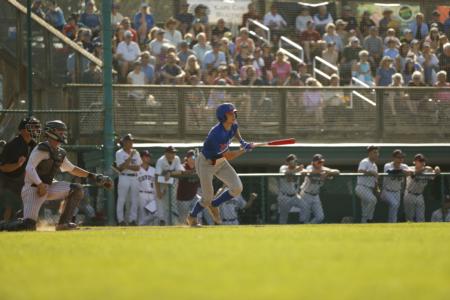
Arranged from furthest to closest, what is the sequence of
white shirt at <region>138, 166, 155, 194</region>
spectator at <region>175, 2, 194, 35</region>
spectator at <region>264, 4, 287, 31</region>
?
spectator at <region>264, 4, 287, 31</region> → spectator at <region>175, 2, 194, 35</region> → white shirt at <region>138, 166, 155, 194</region>

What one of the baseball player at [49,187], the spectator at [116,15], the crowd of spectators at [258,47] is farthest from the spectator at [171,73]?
the baseball player at [49,187]

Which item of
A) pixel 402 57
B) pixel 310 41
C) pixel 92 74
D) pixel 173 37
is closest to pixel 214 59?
pixel 173 37

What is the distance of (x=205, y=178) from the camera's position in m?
16.5

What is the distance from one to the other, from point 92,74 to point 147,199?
2772 mm

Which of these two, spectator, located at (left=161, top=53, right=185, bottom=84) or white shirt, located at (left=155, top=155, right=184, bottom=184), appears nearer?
white shirt, located at (left=155, top=155, right=184, bottom=184)

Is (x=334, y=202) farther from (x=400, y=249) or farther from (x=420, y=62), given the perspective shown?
(x=400, y=249)

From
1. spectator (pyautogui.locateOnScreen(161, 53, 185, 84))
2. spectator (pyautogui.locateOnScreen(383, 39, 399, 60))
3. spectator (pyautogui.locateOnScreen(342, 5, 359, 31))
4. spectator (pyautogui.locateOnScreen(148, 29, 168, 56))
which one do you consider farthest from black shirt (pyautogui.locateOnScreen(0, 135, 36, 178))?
spectator (pyautogui.locateOnScreen(342, 5, 359, 31))

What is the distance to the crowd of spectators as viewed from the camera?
2283 centimetres

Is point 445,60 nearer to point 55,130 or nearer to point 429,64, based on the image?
point 429,64

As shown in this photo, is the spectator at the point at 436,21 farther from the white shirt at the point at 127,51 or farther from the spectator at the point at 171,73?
the white shirt at the point at 127,51

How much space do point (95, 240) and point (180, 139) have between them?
1021 cm

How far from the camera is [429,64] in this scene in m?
25.3

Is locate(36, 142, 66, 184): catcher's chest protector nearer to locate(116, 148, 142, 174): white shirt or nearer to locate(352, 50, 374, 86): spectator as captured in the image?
locate(116, 148, 142, 174): white shirt

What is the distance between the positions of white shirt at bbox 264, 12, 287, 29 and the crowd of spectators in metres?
0.02
